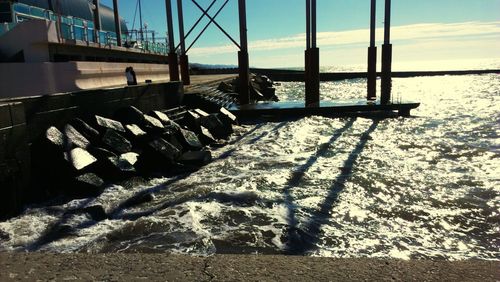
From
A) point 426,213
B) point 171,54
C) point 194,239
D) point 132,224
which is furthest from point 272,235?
point 171,54

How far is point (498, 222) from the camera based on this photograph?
19.4 ft

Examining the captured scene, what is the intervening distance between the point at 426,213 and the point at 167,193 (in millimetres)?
4490

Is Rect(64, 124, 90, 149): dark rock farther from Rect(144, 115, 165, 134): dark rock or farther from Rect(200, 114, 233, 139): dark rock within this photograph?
Rect(200, 114, 233, 139): dark rock

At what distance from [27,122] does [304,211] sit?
5135 mm

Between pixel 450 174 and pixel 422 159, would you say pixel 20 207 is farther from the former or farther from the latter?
pixel 422 159

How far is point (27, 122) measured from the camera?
7.43 metres

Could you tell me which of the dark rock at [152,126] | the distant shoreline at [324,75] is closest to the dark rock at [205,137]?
the dark rock at [152,126]

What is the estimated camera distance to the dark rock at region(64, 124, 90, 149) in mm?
8119

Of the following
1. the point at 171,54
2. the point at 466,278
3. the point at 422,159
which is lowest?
the point at 422,159

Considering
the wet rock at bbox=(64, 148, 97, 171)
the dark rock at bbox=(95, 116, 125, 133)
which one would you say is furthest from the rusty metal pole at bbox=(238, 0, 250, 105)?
the wet rock at bbox=(64, 148, 97, 171)

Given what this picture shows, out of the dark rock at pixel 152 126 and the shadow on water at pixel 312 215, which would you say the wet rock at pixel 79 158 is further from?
the shadow on water at pixel 312 215

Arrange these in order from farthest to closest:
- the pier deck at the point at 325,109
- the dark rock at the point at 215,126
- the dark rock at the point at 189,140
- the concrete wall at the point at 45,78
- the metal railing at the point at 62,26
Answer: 1. the pier deck at the point at 325,109
2. the metal railing at the point at 62,26
3. the dark rock at the point at 215,126
4. the concrete wall at the point at 45,78
5. the dark rock at the point at 189,140

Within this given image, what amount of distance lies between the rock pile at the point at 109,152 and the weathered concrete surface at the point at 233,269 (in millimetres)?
3795

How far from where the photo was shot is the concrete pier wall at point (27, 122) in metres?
6.40
